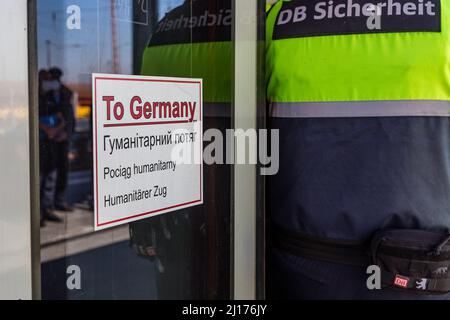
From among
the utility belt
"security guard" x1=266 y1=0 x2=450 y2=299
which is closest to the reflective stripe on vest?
"security guard" x1=266 y1=0 x2=450 y2=299

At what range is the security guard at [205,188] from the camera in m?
1.63

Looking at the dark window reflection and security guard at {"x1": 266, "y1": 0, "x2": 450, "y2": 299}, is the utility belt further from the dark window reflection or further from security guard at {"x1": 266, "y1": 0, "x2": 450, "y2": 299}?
the dark window reflection

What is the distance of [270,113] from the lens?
185 cm

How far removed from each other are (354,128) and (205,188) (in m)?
0.45

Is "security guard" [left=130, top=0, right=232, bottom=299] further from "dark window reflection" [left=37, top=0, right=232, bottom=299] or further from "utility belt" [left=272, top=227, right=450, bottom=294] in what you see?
"utility belt" [left=272, top=227, right=450, bottom=294]

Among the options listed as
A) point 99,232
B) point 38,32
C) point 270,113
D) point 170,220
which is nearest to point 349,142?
point 270,113

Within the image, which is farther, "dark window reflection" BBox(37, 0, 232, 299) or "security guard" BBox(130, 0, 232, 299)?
"security guard" BBox(130, 0, 232, 299)

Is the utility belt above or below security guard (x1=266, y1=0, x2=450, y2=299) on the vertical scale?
below

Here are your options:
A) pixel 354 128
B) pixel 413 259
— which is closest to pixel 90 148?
pixel 354 128

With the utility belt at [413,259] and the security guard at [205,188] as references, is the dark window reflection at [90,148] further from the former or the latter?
the utility belt at [413,259]

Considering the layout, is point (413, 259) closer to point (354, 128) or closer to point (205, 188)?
point (354, 128)

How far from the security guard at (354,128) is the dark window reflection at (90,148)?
0.20 meters

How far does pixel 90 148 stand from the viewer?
1.35 m

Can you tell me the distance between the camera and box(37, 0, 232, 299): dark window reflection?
4.17 ft
